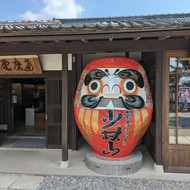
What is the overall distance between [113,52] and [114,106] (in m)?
1.37

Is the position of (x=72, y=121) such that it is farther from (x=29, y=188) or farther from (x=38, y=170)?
(x=29, y=188)

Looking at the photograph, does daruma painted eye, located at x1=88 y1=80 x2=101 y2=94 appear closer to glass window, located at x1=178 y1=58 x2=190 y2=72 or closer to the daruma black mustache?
the daruma black mustache

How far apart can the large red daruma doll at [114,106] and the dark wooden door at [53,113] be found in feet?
5.00

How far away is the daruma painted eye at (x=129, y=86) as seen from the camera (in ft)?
12.5

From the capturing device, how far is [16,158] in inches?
181

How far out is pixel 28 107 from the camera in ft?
34.4

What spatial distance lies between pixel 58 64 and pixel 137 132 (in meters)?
3.08

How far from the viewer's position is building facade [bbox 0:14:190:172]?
10.1 feet

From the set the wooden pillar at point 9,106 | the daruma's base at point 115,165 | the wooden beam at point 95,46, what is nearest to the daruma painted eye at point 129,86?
the wooden beam at point 95,46

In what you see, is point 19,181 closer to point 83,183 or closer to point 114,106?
point 83,183

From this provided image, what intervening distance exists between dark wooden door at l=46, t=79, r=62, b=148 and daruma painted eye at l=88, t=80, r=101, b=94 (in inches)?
66.4

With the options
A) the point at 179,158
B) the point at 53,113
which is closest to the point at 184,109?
the point at 179,158

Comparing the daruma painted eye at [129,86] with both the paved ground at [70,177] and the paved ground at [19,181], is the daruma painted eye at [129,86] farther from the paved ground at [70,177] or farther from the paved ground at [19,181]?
the paved ground at [19,181]

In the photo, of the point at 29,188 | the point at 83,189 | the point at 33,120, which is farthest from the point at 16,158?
the point at 33,120
